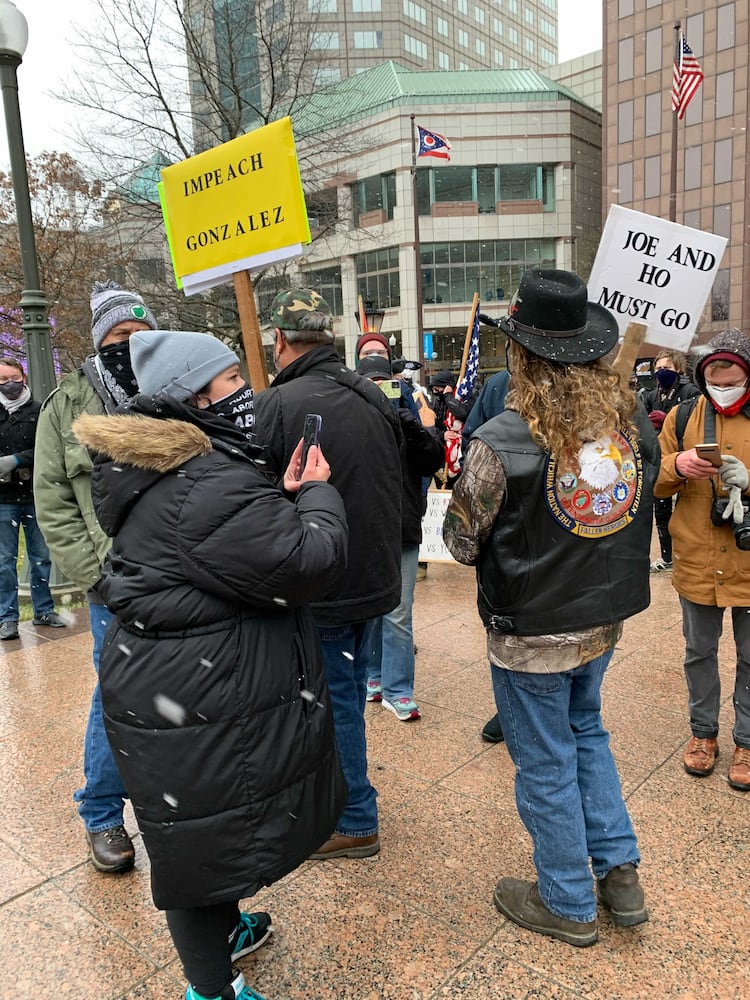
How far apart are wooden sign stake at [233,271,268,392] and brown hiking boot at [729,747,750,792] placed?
2.74 metres

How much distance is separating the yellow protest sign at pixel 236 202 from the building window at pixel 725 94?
158ft

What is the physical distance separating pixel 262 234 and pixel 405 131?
45068 millimetres

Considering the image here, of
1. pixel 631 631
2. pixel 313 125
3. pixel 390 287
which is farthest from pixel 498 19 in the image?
pixel 631 631

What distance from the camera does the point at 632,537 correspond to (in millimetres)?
2262

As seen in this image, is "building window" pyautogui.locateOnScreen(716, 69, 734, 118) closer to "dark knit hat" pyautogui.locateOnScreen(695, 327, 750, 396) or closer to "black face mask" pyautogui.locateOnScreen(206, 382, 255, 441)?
"dark knit hat" pyautogui.locateOnScreen(695, 327, 750, 396)

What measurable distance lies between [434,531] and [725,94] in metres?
46.6

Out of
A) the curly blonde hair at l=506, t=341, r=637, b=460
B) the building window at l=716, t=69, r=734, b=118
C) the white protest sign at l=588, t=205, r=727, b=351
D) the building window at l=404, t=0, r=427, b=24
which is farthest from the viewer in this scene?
the building window at l=404, t=0, r=427, b=24

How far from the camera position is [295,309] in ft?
8.91

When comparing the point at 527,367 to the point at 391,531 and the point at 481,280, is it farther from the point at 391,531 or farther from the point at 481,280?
the point at 481,280

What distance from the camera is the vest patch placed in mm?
2143

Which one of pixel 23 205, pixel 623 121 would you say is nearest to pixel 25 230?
pixel 23 205

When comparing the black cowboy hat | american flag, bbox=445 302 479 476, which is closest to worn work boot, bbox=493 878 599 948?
the black cowboy hat

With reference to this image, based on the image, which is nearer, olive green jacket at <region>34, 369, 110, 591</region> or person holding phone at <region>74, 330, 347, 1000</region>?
person holding phone at <region>74, 330, 347, 1000</region>

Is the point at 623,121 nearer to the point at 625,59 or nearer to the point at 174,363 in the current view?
the point at 625,59
